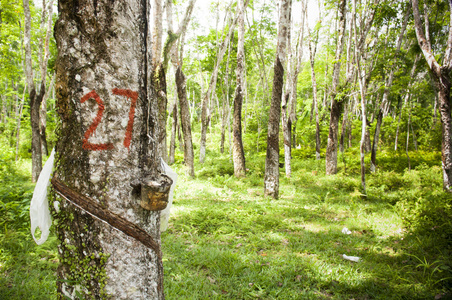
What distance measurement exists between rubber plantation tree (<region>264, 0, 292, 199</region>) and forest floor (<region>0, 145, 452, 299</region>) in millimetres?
732

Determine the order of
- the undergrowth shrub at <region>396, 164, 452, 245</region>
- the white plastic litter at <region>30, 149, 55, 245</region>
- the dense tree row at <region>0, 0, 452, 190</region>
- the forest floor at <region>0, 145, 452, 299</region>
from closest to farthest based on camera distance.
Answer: the white plastic litter at <region>30, 149, 55, 245</region>, the forest floor at <region>0, 145, 452, 299</region>, the undergrowth shrub at <region>396, 164, 452, 245</region>, the dense tree row at <region>0, 0, 452, 190</region>

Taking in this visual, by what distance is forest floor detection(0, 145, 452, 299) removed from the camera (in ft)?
9.87

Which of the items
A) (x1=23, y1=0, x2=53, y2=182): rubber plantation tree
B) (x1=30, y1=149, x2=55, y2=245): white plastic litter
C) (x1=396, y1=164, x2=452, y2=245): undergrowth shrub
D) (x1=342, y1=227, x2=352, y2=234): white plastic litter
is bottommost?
(x1=342, y1=227, x2=352, y2=234): white plastic litter

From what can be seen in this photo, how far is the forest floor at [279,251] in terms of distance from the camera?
3010 millimetres

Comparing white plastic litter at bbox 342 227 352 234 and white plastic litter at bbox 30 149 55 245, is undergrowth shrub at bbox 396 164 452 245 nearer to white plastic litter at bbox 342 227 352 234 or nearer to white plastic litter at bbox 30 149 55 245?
white plastic litter at bbox 342 227 352 234

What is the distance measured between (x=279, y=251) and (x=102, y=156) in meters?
3.56

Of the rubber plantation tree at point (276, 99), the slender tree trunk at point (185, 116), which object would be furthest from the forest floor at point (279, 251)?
the slender tree trunk at point (185, 116)

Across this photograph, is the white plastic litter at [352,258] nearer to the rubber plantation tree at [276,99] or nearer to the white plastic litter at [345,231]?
the white plastic litter at [345,231]

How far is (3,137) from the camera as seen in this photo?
1420 centimetres

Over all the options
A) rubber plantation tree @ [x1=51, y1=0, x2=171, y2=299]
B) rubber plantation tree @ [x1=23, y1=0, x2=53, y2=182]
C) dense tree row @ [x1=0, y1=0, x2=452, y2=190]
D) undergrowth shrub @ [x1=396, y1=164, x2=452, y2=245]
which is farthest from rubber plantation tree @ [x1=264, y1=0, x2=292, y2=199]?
rubber plantation tree @ [x1=23, y1=0, x2=53, y2=182]

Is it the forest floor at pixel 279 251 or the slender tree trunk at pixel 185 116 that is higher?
the slender tree trunk at pixel 185 116

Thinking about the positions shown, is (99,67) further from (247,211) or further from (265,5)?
(265,5)

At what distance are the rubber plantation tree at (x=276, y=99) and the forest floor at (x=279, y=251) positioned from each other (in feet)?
2.40

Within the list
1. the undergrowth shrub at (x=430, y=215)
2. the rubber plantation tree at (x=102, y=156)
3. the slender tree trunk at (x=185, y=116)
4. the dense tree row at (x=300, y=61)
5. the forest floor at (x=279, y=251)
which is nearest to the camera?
the rubber plantation tree at (x=102, y=156)
